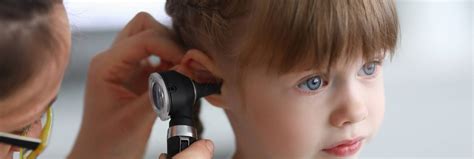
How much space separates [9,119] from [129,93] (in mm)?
290

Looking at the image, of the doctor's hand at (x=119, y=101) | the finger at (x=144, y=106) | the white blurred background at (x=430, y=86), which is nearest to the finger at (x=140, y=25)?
the doctor's hand at (x=119, y=101)

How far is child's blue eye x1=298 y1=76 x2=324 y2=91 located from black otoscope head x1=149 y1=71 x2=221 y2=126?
150 millimetres

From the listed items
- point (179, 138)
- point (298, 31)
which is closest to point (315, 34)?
point (298, 31)

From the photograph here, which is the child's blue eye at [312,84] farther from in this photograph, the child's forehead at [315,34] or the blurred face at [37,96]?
the blurred face at [37,96]

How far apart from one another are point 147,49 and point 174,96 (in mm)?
196

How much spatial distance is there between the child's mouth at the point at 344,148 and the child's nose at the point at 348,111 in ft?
0.12

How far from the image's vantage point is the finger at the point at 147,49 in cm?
115

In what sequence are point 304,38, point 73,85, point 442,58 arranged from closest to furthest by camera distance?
point 304,38, point 73,85, point 442,58

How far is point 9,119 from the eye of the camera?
3.10 ft

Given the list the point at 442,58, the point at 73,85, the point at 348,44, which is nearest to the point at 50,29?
the point at 73,85

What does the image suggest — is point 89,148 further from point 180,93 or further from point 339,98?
point 339,98

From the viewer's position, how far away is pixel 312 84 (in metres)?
1.00

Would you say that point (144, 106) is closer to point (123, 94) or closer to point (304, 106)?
point (123, 94)

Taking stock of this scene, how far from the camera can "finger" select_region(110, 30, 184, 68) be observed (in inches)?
45.3
